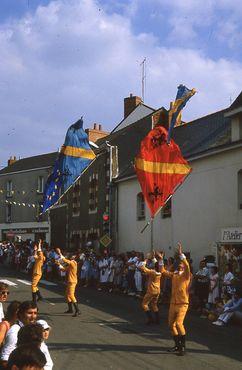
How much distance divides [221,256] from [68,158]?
788 centimetres

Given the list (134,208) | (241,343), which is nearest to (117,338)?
→ (241,343)

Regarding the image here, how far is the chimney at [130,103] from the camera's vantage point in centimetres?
3994

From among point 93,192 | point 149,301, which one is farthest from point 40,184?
point 149,301

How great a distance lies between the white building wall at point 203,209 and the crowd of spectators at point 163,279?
51.2 inches

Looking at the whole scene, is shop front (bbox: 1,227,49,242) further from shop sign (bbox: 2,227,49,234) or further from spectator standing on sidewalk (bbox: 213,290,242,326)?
spectator standing on sidewalk (bbox: 213,290,242,326)

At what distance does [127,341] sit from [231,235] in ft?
27.6

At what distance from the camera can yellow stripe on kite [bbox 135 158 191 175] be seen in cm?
1526

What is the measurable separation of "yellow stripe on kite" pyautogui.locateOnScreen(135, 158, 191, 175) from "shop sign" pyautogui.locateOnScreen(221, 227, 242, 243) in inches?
171

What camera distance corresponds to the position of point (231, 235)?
62.0 feet

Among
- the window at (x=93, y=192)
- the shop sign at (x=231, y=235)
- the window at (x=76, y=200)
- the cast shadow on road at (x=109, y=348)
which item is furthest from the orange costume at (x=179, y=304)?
the window at (x=76, y=200)

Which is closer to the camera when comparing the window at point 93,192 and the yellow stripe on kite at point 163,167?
the yellow stripe on kite at point 163,167

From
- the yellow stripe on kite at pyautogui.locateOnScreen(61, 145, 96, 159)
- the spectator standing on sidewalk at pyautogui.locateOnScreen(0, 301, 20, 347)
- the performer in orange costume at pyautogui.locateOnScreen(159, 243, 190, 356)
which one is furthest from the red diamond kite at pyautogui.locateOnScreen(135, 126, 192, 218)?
the spectator standing on sidewalk at pyautogui.locateOnScreen(0, 301, 20, 347)

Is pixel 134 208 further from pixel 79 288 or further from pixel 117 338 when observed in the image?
pixel 117 338

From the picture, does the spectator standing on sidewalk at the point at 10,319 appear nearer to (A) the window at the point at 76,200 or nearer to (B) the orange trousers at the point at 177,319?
(B) the orange trousers at the point at 177,319
